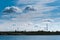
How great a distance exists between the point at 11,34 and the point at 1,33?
11.2ft

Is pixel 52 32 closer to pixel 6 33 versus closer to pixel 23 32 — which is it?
pixel 23 32

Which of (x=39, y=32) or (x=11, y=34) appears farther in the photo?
(x=11, y=34)

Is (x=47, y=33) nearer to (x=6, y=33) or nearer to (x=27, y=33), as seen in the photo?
(x=27, y=33)

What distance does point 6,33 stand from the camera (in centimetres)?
7006

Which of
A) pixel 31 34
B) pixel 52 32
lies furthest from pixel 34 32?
pixel 52 32

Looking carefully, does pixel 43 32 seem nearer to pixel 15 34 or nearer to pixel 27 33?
pixel 27 33

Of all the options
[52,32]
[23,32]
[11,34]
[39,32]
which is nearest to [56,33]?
[52,32]

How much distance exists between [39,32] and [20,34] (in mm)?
7150

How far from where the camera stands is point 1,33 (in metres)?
69.7

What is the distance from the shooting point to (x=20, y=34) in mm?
68438

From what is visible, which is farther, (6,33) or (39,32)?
(6,33)

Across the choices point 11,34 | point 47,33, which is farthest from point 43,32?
point 11,34

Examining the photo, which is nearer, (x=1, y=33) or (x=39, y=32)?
(x=39, y=32)

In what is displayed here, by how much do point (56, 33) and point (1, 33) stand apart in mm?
18642
